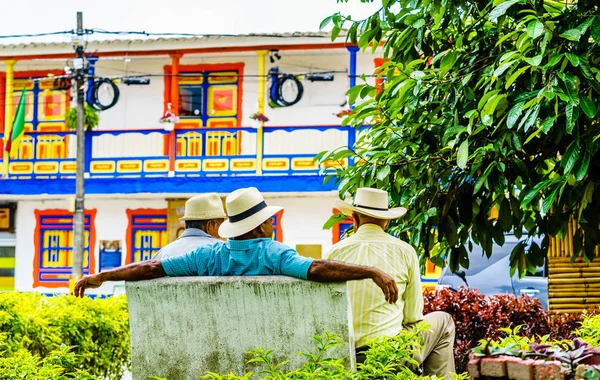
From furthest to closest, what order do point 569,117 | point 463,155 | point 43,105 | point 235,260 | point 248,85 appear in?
point 43,105, point 248,85, point 463,155, point 235,260, point 569,117

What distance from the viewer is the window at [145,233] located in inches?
878

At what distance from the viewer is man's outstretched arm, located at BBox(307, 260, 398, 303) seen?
4.18m

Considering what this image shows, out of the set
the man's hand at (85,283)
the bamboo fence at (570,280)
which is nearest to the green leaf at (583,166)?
the man's hand at (85,283)

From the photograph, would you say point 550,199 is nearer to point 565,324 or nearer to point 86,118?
point 565,324

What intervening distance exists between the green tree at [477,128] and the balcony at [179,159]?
1321 cm

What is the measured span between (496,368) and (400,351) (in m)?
0.95

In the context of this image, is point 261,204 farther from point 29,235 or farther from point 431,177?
point 29,235

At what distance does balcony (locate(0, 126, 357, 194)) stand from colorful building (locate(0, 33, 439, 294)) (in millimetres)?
26

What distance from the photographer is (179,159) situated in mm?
21156

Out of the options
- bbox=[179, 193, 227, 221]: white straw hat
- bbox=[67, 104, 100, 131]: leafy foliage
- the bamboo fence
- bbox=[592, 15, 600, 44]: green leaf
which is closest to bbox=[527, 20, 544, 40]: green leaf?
bbox=[592, 15, 600, 44]: green leaf

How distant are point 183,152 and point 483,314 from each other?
14.2 m

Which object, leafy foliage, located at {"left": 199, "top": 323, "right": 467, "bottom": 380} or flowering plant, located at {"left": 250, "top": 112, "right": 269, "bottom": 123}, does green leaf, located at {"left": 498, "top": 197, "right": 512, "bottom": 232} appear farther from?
flowering plant, located at {"left": 250, "top": 112, "right": 269, "bottom": 123}

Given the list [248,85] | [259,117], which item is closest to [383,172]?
[259,117]

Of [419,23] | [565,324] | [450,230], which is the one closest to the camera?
[419,23]
